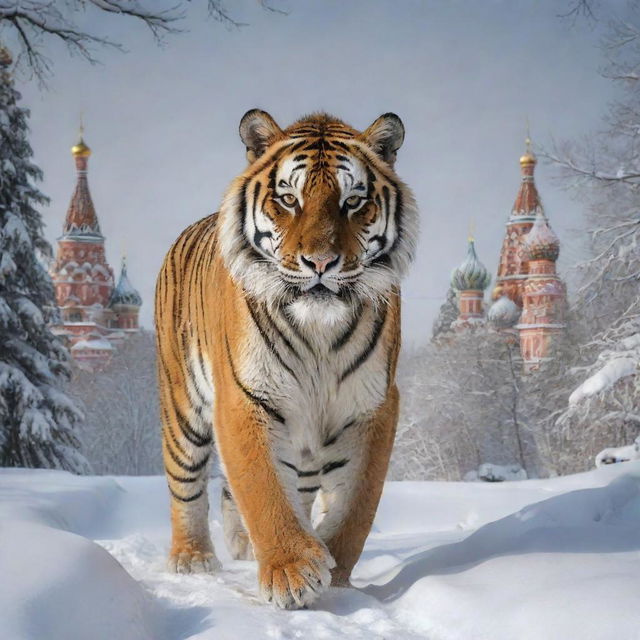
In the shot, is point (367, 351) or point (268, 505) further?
point (367, 351)

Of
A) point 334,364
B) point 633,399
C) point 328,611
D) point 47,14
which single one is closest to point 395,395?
point 334,364

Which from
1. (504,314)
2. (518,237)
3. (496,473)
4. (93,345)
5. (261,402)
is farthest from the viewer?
(518,237)

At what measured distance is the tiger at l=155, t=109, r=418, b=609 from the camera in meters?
2.23

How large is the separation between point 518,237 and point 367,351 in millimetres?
41604

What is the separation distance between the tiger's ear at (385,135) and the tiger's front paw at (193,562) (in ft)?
5.19

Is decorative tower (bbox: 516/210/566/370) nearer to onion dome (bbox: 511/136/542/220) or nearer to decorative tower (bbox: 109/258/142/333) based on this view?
onion dome (bbox: 511/136/542/220)

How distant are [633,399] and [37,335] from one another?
9.21m

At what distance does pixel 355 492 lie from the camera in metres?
2.51

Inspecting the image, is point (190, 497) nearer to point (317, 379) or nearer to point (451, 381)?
point (317, 379)

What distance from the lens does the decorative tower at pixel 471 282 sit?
41994 millimetres

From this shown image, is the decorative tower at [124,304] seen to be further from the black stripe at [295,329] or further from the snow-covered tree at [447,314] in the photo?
the black stripe at [295,329]

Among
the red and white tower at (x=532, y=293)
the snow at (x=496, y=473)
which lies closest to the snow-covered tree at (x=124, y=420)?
the snow at (x=496, y=473)

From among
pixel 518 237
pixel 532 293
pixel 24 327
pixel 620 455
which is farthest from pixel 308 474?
pixel 518 237

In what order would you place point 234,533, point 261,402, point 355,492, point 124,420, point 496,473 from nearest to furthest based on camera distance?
point 261,402, point 355,492, point 234,533, point 496,473, point 124,420
